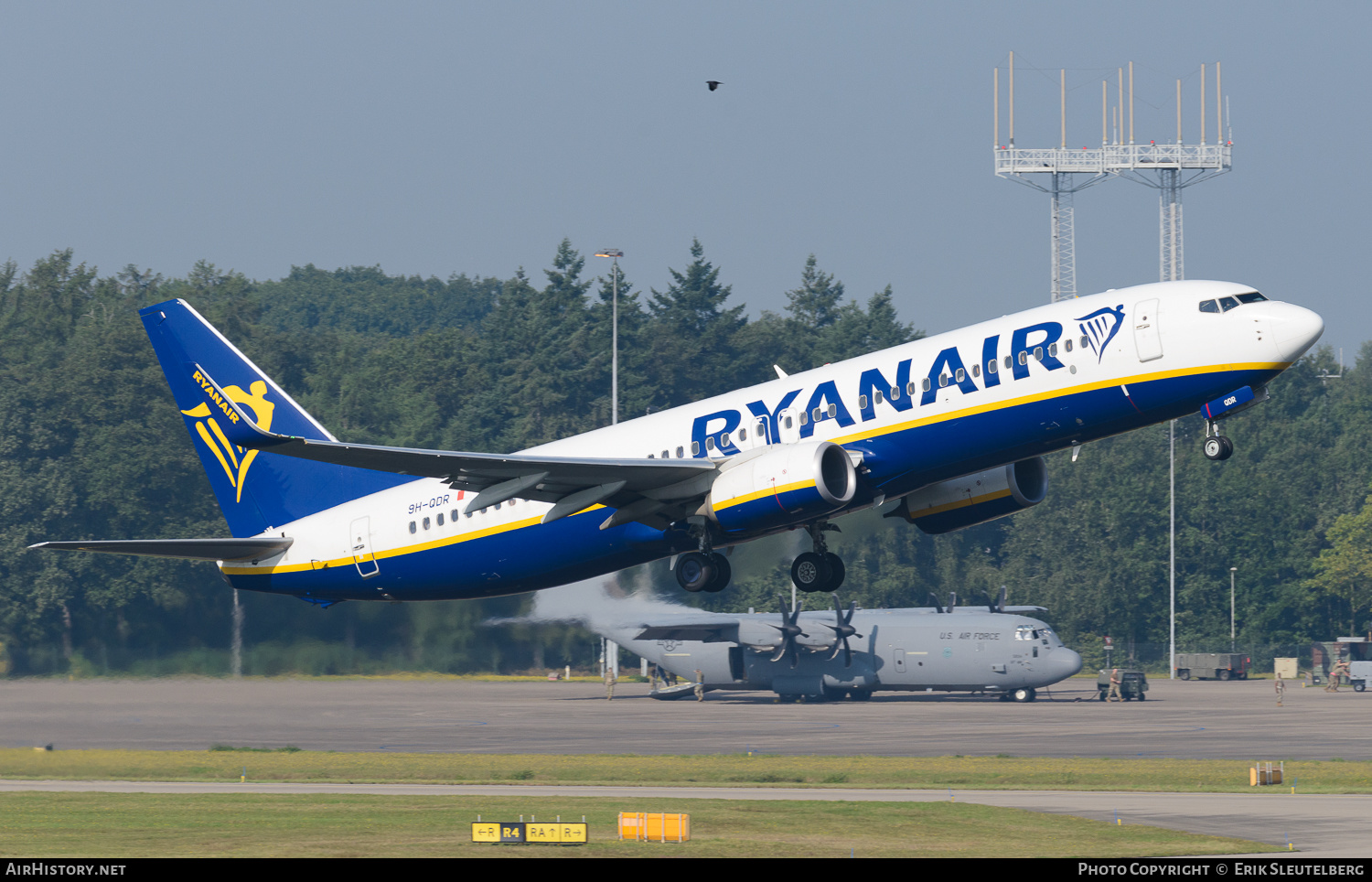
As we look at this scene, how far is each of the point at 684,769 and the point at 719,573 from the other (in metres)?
24.7

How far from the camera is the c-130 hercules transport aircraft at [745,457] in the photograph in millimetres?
35531

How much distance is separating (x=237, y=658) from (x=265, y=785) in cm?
440

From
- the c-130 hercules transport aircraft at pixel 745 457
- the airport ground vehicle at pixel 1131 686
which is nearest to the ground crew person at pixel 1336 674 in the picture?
the airport ground vehicle at pixel 1131 686

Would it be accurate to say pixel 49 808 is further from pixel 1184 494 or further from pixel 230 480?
pixel 1184 494

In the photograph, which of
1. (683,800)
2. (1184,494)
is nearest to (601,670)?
(683,800)

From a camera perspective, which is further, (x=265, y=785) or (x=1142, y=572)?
(x=1142, y=572)

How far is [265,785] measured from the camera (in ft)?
185

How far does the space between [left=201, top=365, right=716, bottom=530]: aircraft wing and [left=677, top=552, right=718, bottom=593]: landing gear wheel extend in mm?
1220

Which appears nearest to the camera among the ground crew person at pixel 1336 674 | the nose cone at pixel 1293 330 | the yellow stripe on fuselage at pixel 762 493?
the nose cone at pixel 1293 330

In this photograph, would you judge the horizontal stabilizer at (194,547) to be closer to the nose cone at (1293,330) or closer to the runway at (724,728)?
the runway at (724,728)

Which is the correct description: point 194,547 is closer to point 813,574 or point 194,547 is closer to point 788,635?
point 813,574

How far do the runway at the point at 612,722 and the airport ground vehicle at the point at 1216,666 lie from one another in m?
29.6

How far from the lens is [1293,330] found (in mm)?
34406
